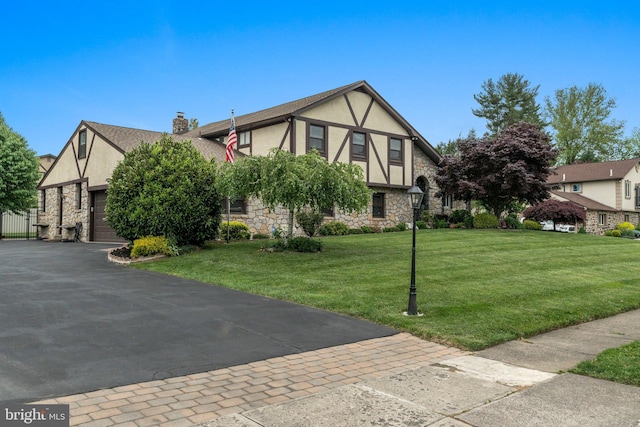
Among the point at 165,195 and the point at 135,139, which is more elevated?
the point at 135,139

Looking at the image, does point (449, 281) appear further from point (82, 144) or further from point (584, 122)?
point (584, 122)

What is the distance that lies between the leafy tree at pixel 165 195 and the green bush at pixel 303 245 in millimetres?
2985

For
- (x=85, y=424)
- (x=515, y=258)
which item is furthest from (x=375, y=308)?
(x=515, y=258)

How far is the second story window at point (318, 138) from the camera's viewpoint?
22.6 metres

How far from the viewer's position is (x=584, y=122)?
54906 mm

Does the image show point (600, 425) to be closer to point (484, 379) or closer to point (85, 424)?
point (484, 379)

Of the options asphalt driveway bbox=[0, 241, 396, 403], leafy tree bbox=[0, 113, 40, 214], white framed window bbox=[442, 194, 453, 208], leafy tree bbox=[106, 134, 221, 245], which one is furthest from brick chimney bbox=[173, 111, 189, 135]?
asphalt driveway bbox=[0, 241, 396, 403]

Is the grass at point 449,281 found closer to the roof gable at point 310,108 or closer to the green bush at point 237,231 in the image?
the green bush at point 237,231

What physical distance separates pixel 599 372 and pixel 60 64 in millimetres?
24988

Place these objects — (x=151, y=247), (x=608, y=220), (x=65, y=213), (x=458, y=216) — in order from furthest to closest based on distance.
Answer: (x=608, y=220) → (x=458, y=216) → (x=65, y=213) → (x=151, y=247)

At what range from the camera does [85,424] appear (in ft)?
11.7

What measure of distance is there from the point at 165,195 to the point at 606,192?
42.3 meters

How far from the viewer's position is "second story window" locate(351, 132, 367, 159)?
24281 millimetres

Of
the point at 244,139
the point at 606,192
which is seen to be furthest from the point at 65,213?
the point at 606,192
